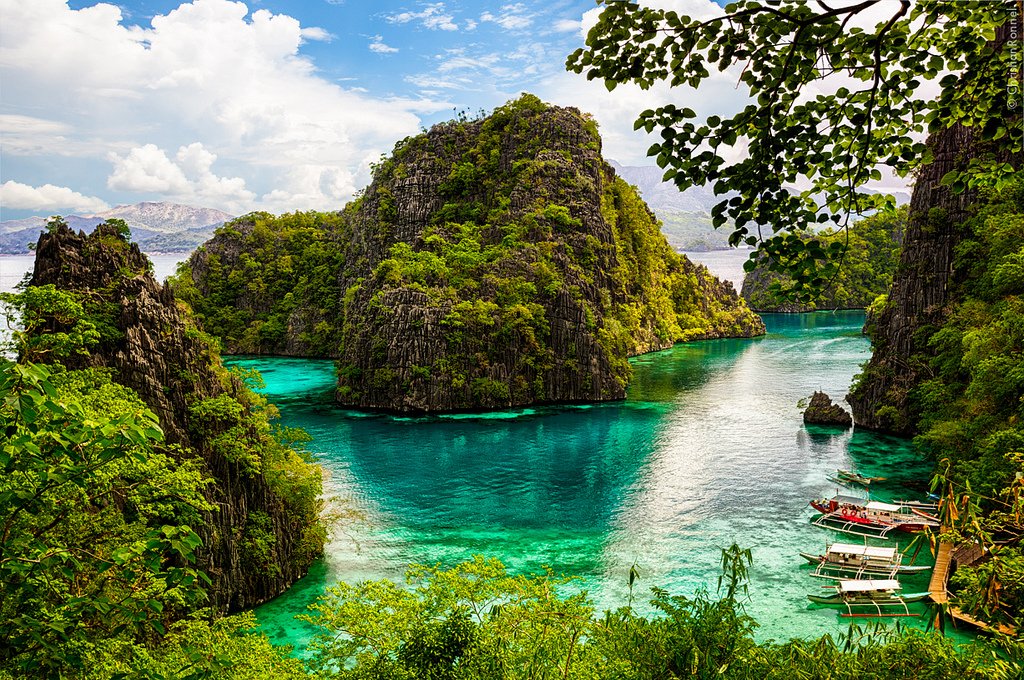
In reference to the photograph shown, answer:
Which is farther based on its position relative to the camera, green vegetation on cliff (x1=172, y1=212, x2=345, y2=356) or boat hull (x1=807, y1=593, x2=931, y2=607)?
green vegetation on cliff (x1=172, y1=212, x2=345, y2=356)

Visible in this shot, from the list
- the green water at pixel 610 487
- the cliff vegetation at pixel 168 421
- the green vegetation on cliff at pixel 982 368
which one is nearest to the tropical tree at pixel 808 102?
the green vegetation on cliff at pixel 982 368

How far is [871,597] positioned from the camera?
65.2 feet

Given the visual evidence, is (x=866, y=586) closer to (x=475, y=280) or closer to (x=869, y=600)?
(x=869, y=600)

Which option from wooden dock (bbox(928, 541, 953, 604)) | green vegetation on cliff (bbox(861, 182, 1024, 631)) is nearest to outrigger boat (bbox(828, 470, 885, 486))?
green vegetation on cliff (bbox(861, 182, 1024, 631))

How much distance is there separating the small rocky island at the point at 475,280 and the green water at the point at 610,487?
14.0 ft

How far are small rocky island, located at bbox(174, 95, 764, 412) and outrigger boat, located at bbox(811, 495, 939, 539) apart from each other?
26435 mm

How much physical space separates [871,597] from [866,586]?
0.66 m

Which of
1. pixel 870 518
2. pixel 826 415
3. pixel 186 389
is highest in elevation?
pixel 186 389

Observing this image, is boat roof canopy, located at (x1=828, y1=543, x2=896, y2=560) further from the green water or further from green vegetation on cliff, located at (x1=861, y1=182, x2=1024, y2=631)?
green vegetation on cliff, located at (x1=861, y1=182, x2=1024, y2=631)

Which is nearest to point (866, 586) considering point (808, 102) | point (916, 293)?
point (808, 102)

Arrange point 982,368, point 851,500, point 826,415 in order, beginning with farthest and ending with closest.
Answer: point 826,415 < point 851,500 < point 982,368

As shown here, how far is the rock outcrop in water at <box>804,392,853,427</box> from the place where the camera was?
42094 millimetres

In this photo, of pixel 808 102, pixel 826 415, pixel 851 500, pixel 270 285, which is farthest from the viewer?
pixel 270 285

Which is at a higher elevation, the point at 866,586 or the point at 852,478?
the point at 852,478
